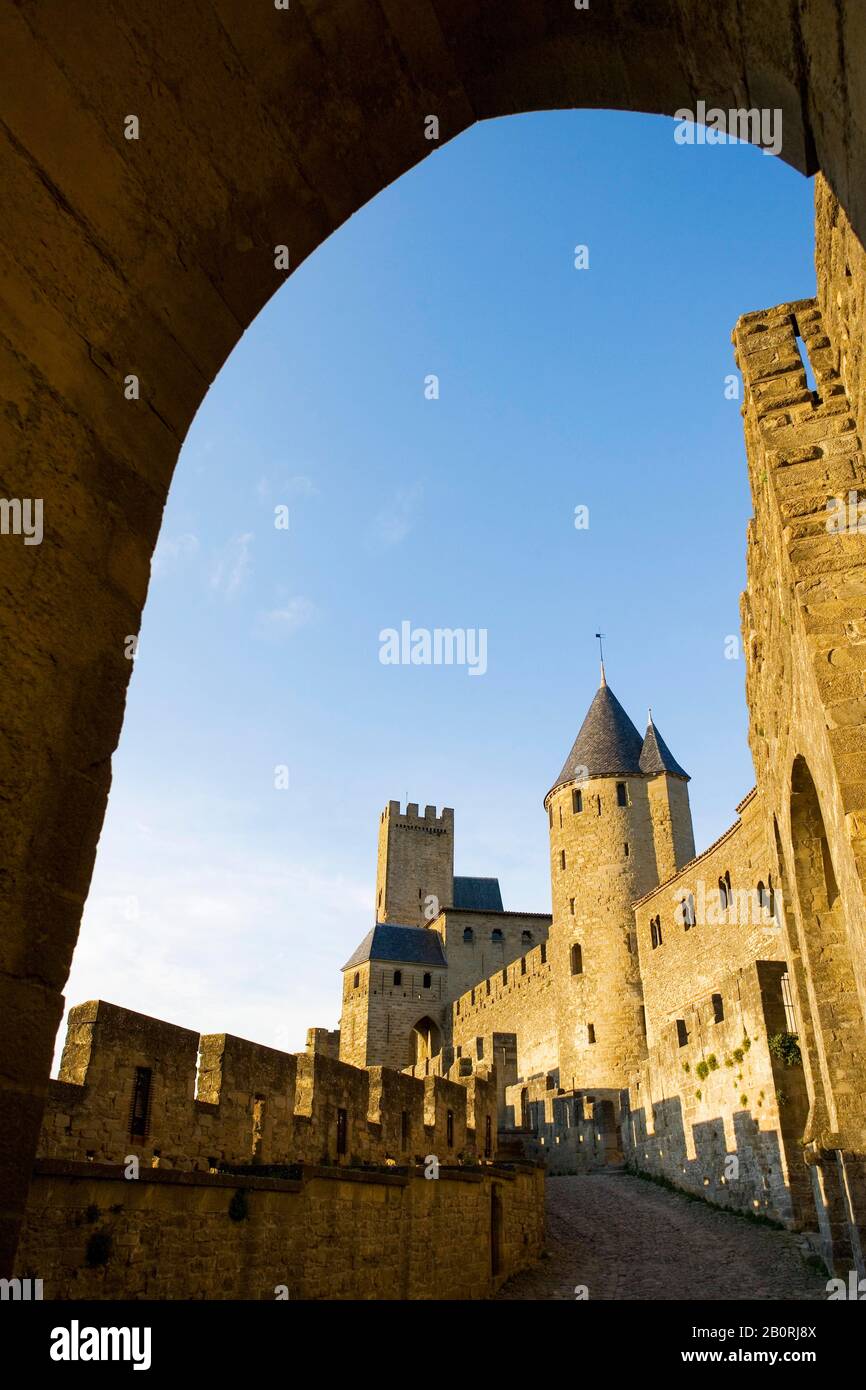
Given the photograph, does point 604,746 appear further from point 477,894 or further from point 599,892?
point 477,894

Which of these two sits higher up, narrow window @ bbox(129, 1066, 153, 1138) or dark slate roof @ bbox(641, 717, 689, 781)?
dark slate roof @ bbox(641, 717, 689, 781)

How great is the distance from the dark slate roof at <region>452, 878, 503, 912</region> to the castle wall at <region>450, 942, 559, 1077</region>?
18.8 m

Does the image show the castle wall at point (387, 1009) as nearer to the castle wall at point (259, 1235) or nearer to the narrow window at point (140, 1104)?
the castle wall at point (259, 1235)

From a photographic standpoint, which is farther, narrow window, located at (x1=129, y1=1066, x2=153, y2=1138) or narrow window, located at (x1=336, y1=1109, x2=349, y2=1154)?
narrow window, located at (x1=336, y1=1109, x2=349, y2=1154)

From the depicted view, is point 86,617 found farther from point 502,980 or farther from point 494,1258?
point 502,980

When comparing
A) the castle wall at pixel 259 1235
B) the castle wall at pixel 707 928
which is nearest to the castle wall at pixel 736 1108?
the castle wall at pixel 707 928

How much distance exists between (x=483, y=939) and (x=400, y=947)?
5.24 metres

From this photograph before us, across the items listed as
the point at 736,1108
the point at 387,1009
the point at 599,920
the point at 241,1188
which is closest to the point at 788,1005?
the point at 736,1108

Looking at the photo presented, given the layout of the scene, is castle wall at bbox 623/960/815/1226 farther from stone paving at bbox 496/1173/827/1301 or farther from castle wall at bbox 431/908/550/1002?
castle wall at bbox 431/908/550/1002

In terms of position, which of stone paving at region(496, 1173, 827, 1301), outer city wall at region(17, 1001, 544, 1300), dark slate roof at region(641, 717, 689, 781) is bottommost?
stone paving at region(496, 1173, 827, 1301)

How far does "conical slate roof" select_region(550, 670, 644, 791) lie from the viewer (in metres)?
36.9

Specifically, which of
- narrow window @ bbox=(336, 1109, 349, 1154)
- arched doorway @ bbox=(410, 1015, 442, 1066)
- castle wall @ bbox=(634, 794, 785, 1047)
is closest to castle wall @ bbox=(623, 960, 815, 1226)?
castle wall @ bbox=(634, 794, 785, 1047)

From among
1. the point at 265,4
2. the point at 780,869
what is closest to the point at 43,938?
the point at 265,4

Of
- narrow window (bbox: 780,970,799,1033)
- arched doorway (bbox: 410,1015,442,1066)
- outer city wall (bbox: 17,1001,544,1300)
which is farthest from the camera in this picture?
arched doorway (bbox: 410,1015,442,1066)
